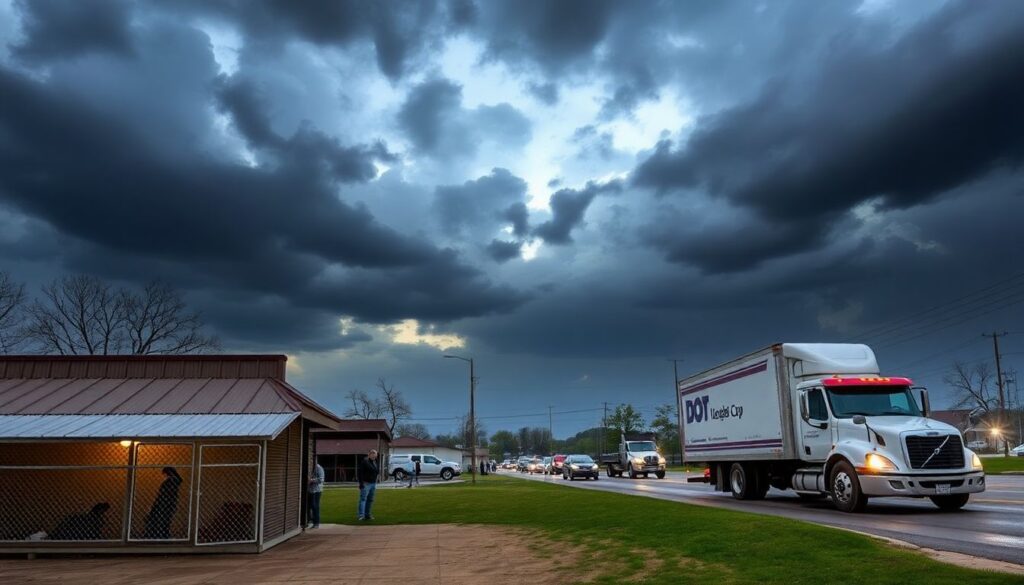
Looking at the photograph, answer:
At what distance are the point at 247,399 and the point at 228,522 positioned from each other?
2511 mm

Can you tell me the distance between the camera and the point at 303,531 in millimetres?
17469

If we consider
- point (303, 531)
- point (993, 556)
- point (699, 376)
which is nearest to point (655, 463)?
point (699, 376)

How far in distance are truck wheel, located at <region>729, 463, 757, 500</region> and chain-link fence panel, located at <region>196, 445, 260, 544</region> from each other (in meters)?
13.2

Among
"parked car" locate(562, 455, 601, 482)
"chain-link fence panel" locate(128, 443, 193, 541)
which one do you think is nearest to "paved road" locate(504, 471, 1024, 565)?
"chain-link fence panel" locate(128, 443, 193, 541)

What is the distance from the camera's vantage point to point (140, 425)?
45.2 feet

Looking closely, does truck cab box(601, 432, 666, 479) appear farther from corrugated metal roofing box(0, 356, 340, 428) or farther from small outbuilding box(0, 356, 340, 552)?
small outbuilding box(0, 356, 340, 552)

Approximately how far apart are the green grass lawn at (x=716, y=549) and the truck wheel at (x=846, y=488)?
10.5 feet

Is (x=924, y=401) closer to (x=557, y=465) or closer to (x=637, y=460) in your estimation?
(x=637, y=460)

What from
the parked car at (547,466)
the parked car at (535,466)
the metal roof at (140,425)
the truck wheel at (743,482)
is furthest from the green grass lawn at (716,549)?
the parked car at (535,466)

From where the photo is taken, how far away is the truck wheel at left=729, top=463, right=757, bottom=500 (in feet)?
67.5

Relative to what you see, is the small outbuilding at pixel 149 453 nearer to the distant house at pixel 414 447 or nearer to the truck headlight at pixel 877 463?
the truck headlight at pixel 877 463

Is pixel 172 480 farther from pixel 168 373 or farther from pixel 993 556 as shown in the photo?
pixel 993 556

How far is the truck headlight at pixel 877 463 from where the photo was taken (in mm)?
14898

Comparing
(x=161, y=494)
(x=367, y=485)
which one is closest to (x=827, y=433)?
(x=367, y=485)
